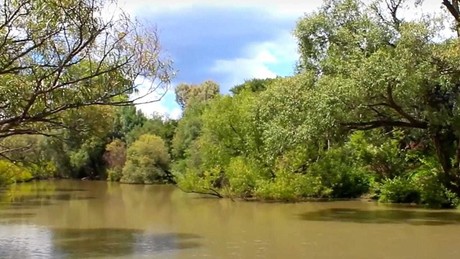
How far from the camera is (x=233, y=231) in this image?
17.7m

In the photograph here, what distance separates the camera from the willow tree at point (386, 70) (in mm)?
18641

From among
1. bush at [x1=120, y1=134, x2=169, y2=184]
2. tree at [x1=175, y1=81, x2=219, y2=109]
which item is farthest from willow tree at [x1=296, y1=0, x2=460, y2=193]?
tree at [x1=175, y1=81, x2=219, y2=109]

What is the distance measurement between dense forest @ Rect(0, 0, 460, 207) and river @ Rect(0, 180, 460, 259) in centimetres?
168

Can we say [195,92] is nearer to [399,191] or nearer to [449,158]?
[399,191]

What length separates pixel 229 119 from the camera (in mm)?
31922

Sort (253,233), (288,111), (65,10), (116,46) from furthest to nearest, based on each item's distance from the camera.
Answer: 1. (288,111)
2. (253,233)
3. (116,46)
4. (65,10)

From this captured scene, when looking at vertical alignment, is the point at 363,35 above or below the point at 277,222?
above

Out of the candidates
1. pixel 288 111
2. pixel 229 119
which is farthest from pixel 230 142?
pixel 288 111

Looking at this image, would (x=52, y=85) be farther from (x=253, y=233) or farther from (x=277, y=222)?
(x=277, y=222)

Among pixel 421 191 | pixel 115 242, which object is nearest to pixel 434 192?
pixel 421 191

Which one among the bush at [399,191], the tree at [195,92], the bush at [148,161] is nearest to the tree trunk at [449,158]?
the bush at [399,191]

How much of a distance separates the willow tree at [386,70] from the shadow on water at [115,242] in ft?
22.2

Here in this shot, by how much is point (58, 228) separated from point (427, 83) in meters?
12.6

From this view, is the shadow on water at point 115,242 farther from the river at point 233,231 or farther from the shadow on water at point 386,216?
the shadow on water at point 386,216
